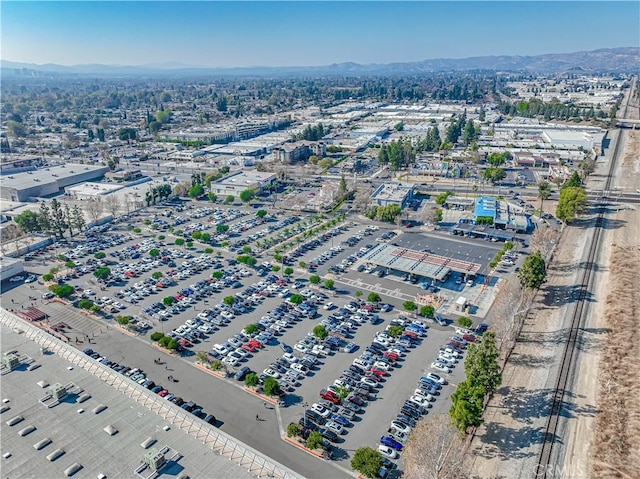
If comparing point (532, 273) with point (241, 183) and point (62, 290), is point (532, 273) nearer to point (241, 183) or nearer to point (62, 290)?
point (62, 290)

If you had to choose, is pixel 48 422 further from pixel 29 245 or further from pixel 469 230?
pixel 469 230

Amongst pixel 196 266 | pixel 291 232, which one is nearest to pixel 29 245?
pixel 196 266

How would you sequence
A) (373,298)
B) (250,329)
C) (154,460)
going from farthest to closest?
1. (373,298)
2. (250,329)
3. (154,460)

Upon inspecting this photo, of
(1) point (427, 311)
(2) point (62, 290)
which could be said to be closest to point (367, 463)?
(1) point (427, 311)

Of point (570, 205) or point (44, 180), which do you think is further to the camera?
point (44, 180)

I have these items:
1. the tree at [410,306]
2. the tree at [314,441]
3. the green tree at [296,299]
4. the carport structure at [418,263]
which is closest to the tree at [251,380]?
the tree at [314,441]
